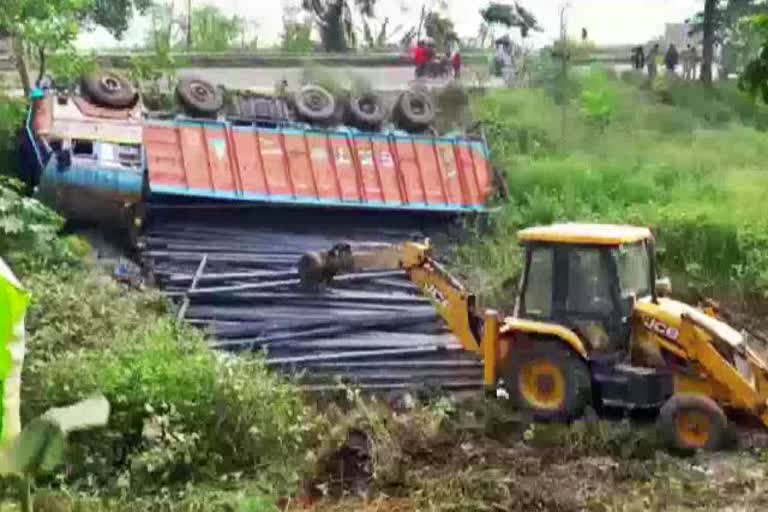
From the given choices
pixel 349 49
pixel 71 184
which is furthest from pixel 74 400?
pixel 349 49

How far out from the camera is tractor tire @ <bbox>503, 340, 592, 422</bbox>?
12.8 m

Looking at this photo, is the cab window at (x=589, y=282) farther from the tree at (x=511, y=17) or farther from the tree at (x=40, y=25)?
the tree at (x=511, y=17)

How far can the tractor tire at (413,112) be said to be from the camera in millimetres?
22312

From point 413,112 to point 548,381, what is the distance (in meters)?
10.2

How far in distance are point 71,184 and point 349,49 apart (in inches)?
605

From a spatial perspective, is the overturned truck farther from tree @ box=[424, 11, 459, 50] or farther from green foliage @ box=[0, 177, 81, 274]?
tree @ box=[424, 11, 459, 50]

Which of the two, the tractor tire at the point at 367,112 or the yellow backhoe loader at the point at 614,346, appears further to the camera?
the tractor tire at the point at 367,112

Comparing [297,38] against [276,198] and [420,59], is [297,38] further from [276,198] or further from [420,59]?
[276,198]

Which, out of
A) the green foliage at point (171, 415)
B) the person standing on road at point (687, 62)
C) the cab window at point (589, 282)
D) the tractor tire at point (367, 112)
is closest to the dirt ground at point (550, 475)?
the green foliage at point (171, 415)

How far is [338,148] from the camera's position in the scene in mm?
20781

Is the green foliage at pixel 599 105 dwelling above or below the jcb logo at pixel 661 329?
above

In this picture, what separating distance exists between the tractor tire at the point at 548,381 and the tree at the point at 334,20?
20.5m

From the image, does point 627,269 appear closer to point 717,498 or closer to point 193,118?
point 717,498

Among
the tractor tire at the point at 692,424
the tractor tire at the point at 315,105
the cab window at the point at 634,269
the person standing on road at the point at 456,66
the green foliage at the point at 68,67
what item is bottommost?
the tractor tire at the point at 692,424
